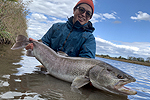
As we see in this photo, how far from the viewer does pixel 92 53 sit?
382 centimetres

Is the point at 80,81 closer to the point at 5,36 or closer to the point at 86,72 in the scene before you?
the point at 86,72

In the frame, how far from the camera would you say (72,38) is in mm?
4250

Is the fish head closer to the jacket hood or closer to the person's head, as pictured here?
the jacket hood

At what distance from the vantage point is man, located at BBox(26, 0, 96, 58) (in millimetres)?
4211

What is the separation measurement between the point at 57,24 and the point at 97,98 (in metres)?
3.21

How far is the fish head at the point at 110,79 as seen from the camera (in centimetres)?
231

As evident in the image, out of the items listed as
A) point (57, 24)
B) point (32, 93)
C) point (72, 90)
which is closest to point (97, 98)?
point (72, 90)

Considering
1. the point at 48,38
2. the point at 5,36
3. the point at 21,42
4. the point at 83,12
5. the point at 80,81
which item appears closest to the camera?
the point at 80,81

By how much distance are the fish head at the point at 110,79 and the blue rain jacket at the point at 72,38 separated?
4.78 feet

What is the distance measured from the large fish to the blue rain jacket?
104 centimetres

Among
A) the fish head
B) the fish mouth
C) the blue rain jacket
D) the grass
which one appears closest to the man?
the blue rain jacket

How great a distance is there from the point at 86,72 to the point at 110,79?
50 centimetres

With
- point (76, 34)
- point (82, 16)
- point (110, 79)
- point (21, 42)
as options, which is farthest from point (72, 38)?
point (110, 79)

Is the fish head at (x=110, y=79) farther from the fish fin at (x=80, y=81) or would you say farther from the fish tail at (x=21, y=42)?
the fish tail at (x=21, y=42)
